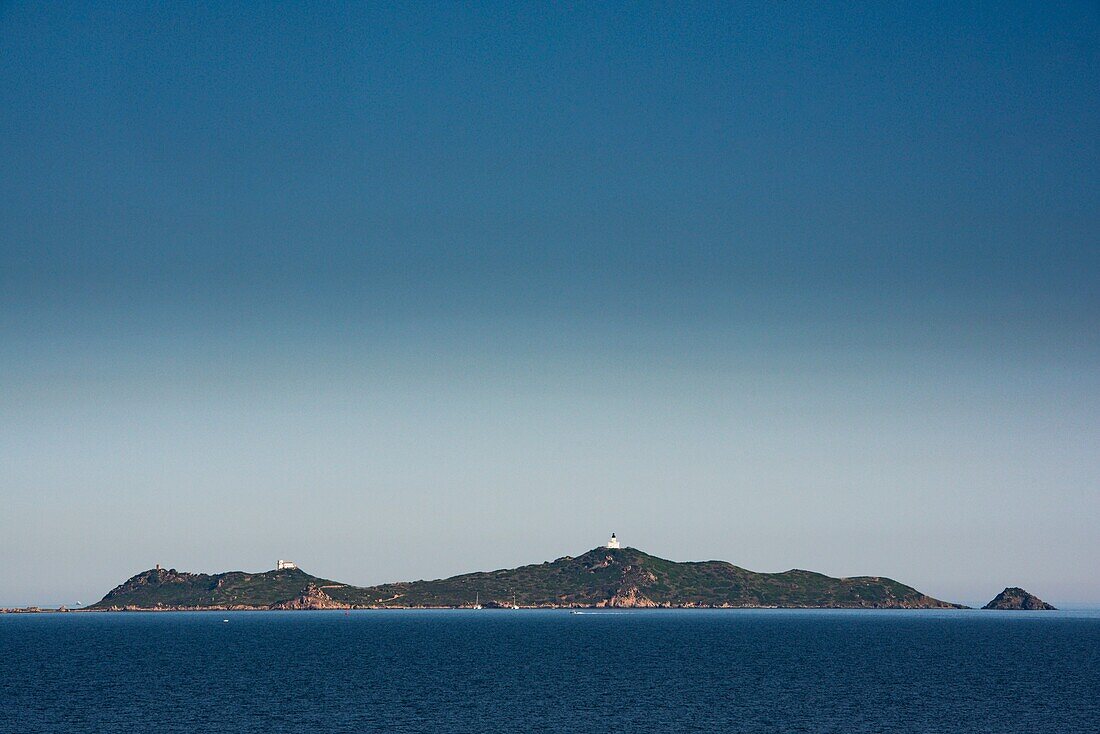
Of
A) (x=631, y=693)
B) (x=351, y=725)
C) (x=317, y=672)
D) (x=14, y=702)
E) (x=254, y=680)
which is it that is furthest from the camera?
(x=317, y=672)

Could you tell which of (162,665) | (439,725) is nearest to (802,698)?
(439,725)

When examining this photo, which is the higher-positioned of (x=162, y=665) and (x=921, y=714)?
(x=162, y=665)

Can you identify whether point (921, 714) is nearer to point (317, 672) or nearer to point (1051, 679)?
point (1051, 679)

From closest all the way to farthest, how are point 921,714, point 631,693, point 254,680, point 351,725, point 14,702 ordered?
point 351,725
point 921,714
point 14,702
point 631,693
point 254,680

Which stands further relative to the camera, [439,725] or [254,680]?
[254,680]

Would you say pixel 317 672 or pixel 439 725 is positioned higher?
pixel 317 672

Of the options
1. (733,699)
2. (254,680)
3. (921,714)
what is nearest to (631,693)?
(733,699)

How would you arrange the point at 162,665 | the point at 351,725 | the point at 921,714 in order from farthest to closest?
the point at 162,665 → the point at 921,714 → the point at 351,725

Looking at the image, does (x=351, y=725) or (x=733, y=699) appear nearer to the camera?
(x=351, y=725)

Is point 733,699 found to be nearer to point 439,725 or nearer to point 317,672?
point 439,725
